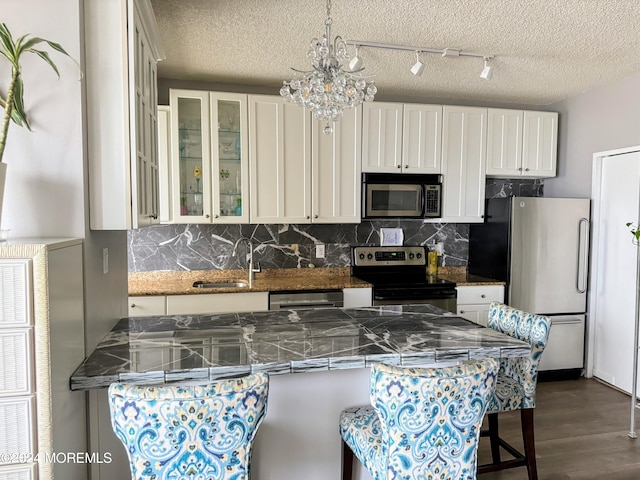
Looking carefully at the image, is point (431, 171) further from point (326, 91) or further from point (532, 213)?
point (326, 91)

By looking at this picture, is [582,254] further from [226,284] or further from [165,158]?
[165,158]

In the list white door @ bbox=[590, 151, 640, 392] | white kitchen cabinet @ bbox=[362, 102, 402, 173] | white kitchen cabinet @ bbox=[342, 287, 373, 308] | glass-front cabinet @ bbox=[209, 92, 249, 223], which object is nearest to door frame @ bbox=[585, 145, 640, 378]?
white door @ bbox=[590, 151, 640, 392]

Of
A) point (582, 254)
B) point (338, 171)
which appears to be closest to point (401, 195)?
point (338, 171)

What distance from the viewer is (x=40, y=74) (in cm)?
150

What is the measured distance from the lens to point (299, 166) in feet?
12.0

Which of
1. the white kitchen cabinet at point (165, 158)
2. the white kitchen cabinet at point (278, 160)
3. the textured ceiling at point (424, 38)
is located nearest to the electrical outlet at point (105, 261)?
the textured ceiling at point (424, 38)

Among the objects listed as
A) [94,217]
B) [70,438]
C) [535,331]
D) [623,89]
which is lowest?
[70,438]

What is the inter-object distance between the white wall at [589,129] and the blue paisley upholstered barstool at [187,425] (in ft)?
12.7

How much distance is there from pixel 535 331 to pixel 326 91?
1.60 metres

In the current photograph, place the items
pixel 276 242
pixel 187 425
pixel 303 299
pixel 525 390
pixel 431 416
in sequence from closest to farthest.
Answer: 1. pixel 187 425
2. pixel 431 416
3. pixel 525 390
4. pixel 303 299
5. pixel 276 242

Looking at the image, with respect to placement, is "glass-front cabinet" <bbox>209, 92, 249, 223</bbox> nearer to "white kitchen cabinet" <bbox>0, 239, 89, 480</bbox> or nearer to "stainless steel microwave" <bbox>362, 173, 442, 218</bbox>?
"stainless steel microwave" <bbox>362, 173, 442, 218</bbox>

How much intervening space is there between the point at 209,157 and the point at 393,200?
169 cm

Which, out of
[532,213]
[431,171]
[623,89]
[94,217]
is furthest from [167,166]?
[623,89]

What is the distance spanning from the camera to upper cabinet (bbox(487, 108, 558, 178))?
4.08 meters
